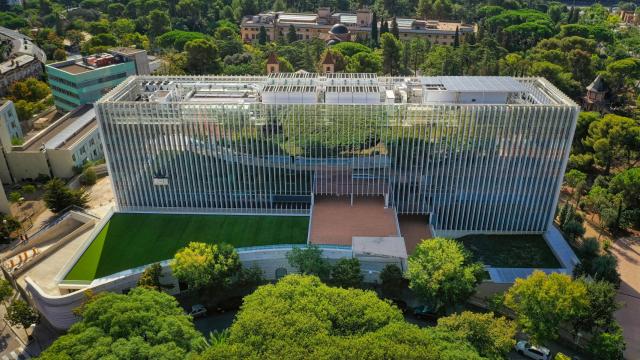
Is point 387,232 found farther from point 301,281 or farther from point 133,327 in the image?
point 133,327

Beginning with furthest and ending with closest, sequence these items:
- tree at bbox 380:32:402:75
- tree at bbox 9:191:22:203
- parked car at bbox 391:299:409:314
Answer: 1. tree at bbox 380:32:402:75
2. tree at bbox 9:191:22:203
3. parked car at bbox 391:299:409:314

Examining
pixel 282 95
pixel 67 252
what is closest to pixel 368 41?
pixel 282 95

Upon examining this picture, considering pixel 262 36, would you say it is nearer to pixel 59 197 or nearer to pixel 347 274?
pixel 59 197

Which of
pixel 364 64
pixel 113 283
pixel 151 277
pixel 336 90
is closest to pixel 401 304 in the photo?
pixel 336 90

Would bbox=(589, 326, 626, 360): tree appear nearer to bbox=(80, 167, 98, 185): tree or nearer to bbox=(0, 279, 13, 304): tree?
bbox=(0, 279, 13, 304): tree

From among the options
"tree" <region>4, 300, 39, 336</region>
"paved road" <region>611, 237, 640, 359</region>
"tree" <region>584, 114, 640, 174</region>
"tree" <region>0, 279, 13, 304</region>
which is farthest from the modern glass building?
"tree" <region>584, 114, 640, 174</region>

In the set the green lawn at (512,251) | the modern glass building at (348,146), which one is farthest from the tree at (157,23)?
the green lawn at (512,251)

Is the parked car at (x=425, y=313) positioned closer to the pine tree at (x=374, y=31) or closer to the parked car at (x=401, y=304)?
the parked car at (x=401, y=304)
